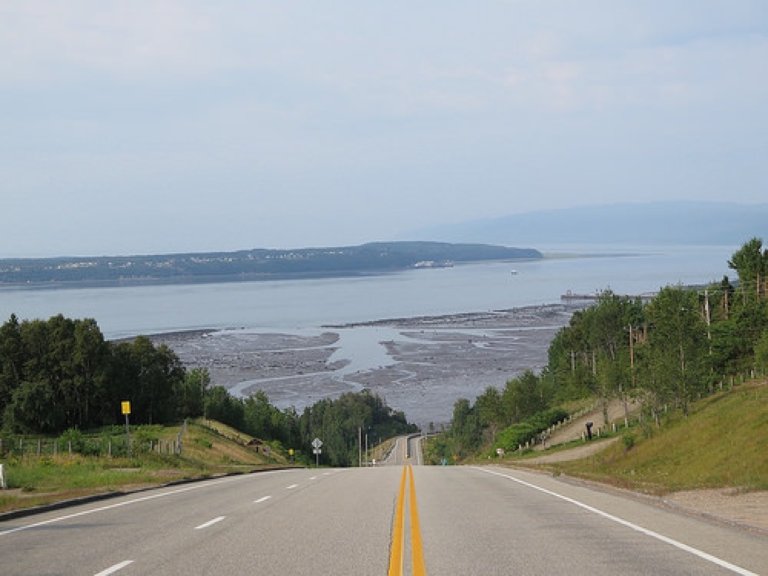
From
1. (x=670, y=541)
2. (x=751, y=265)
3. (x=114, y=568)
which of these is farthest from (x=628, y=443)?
(x=751, y=265)

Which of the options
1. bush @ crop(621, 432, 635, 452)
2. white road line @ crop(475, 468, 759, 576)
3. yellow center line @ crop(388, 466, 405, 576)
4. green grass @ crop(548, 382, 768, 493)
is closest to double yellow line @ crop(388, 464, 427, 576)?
yellow center line @ crop(388, 466, 405, 576)

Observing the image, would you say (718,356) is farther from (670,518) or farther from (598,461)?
(670,518)

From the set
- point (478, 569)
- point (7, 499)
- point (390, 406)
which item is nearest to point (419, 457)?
point (390, 406)

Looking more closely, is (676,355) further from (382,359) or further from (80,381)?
(382,359)

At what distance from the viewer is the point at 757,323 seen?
8350 cm

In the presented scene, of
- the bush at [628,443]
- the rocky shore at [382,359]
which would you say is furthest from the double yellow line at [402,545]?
the rocky shore at [382,359]

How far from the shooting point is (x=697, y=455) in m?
34.7

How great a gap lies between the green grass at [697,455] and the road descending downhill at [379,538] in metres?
3.32

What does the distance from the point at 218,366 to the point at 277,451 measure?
56.1 m

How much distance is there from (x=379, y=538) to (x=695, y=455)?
23.2 metres

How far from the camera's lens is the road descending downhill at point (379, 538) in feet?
38.2

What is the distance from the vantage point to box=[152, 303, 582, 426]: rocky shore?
124 meters

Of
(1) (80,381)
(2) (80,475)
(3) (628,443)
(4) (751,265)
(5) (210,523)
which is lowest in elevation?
(3) (628,443)

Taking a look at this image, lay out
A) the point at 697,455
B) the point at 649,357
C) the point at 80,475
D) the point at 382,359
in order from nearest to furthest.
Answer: the point at 80,475 → the point at 697,455 → the point at 649,357 → the point at 382,359
